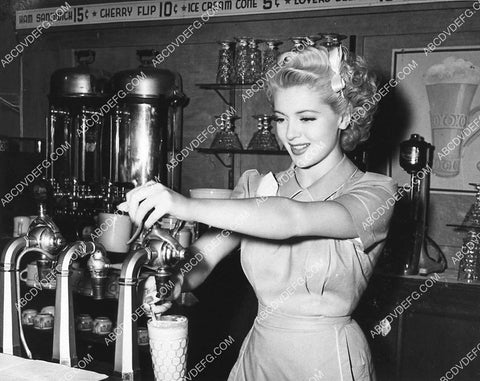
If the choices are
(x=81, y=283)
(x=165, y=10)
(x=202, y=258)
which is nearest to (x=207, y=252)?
(x=202, y=258)

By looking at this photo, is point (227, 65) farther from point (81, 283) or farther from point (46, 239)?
point (46, 239)

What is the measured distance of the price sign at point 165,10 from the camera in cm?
407

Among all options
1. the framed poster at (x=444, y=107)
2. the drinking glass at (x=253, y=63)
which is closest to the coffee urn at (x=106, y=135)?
the drinking glass at (x=253, y=63)

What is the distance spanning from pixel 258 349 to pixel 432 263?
2.14 metres

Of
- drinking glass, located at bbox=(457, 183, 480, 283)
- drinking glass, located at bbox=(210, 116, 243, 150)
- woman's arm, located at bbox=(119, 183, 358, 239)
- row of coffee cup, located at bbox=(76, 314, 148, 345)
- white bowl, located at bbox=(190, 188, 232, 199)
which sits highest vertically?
drinking glass, located at bbox=(210, 116, 243, 150)

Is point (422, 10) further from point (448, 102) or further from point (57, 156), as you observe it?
point (57, 156)

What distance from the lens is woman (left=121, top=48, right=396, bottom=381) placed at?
1.72 meters

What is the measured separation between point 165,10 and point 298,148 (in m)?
3.12

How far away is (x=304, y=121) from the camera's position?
5.62 feet

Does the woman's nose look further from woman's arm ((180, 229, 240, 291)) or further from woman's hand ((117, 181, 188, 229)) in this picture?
woman's hand ((117, 181, 188, 229))

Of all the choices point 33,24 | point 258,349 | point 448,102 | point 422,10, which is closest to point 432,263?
point 448,102

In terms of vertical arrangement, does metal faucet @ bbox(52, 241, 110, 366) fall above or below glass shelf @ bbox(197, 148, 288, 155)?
below

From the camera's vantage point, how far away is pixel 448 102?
379 cm

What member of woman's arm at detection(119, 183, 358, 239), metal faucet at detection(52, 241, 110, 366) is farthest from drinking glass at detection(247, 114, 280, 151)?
metal faucet at detection(52, 241, 110, 366)
